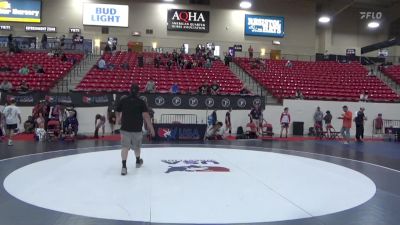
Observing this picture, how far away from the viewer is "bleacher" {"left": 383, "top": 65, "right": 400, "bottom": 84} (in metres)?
26.4

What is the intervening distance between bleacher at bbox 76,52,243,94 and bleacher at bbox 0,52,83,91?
1.58 metres

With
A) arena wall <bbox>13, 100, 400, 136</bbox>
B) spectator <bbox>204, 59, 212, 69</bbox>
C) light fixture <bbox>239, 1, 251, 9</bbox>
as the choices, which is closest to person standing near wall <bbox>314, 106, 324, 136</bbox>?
arena wall <bbox>13, 100, 400, 136</bbox>

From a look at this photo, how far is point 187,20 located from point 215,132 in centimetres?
1793

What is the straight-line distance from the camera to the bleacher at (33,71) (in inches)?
731

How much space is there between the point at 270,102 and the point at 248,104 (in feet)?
8.44

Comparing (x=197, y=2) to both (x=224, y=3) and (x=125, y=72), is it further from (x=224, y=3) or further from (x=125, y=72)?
(x=125, y=72)

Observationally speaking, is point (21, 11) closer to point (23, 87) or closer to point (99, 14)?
point (99, 14)

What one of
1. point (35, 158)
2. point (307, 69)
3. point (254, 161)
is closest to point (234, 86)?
point (307, 69)

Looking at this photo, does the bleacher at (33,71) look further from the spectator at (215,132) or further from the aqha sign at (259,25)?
the aqha sign at (259,25)

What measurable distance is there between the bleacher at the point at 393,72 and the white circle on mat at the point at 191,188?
2117 cm

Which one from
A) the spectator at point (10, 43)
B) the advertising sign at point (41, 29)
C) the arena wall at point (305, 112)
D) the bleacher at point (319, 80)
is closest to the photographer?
the arena wall at point (305, 112)

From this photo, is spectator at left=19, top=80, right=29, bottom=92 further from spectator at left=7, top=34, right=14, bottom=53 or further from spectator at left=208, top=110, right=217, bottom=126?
spectator at left=7, top=34, right=14, bottom=53

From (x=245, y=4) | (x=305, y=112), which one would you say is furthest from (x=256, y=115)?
(x=245, y=4)

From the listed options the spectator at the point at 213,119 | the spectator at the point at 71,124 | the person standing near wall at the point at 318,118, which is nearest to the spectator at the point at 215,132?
the spectator at the point at 213,119
